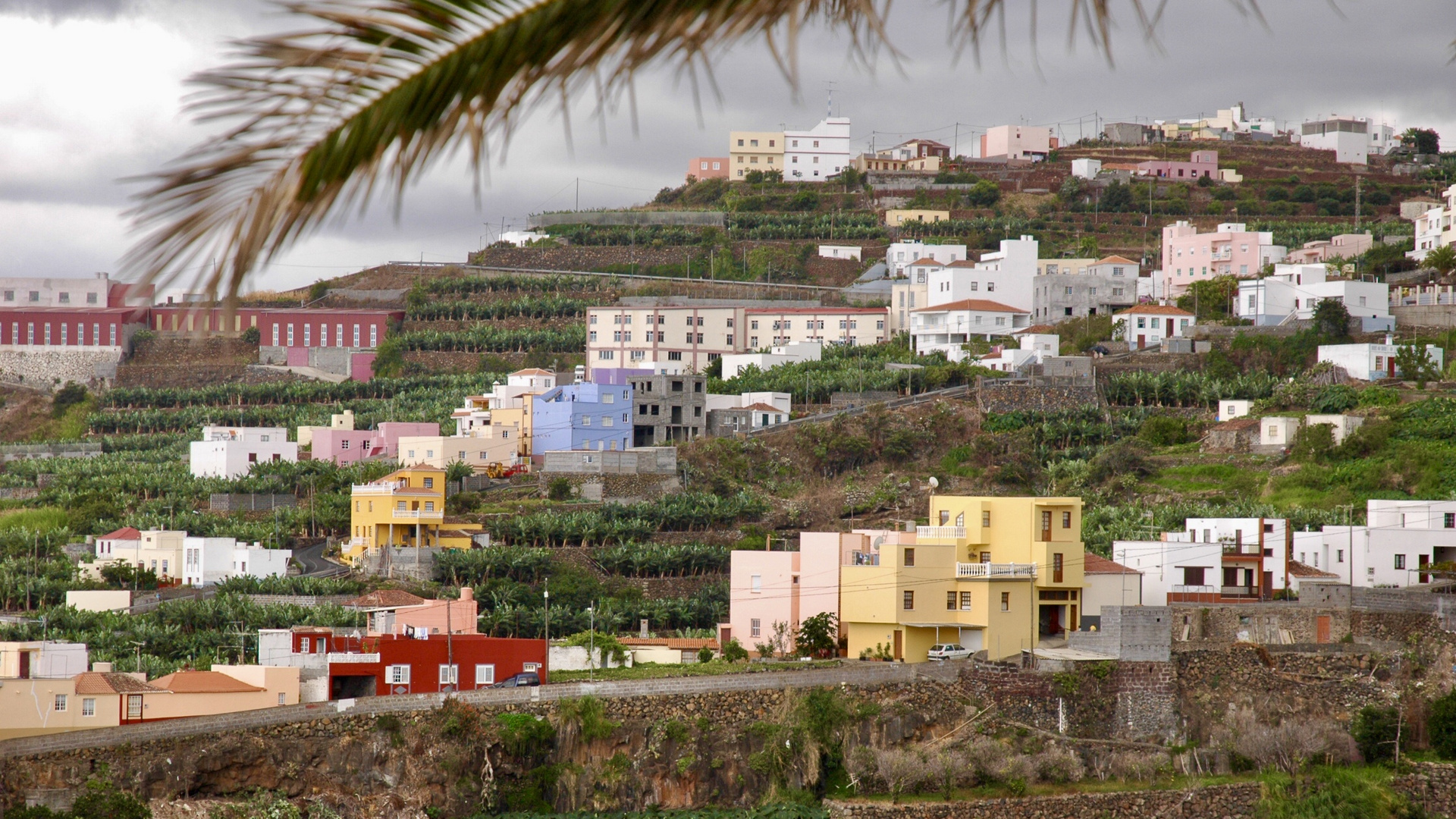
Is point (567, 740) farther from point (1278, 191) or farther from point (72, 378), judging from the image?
point (1278, 191)

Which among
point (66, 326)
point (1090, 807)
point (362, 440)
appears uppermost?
point (66, 326)

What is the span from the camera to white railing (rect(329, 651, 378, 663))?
2783cm

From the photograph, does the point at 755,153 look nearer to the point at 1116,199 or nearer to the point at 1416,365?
the point at 1116,199

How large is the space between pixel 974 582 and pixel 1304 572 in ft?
26.3

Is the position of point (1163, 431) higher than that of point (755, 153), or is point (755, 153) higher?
point (755, 153)

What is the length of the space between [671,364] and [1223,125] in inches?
1994

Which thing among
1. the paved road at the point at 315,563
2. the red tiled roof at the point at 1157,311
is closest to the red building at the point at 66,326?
the paved road at the point at 315,563

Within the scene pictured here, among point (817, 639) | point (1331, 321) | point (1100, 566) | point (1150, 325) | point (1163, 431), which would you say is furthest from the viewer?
point (1150, 325)

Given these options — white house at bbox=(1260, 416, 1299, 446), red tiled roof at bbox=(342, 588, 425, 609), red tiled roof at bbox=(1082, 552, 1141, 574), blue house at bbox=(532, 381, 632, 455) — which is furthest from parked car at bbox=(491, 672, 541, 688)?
white house at bbox=(1260, 416, 1299, 446)

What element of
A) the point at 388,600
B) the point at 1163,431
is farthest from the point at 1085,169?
the point at 388,600

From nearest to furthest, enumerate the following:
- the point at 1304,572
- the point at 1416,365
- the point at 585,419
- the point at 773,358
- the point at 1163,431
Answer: the point at 1304,572
the point at 1163,431
the point at 1416,365
the point at 585,419
the point at 773,358

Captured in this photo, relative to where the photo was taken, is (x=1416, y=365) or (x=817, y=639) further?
(x=1416, y=365)

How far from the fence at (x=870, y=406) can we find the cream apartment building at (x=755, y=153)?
33.9 metres

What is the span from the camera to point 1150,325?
54.7m
